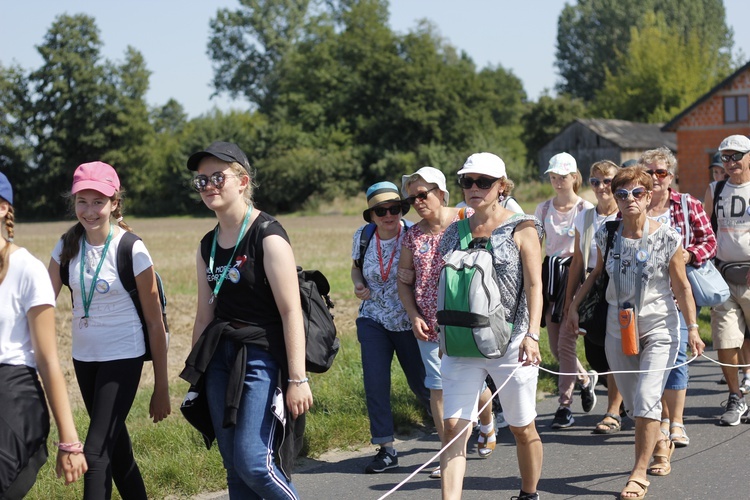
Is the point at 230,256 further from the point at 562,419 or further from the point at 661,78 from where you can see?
the point at 661,78

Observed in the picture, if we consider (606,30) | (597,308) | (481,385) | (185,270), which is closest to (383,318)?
(597,308)

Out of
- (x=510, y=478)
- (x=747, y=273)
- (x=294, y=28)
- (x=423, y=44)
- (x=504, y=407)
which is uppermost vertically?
(x=294, y=28)

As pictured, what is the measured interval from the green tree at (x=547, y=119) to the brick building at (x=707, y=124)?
3263cm

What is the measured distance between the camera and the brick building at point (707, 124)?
4819cm

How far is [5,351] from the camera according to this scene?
3.48 m

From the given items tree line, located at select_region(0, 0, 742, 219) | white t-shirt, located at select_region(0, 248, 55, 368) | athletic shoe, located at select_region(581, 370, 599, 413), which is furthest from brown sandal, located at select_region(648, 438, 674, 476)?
tree line, located at select_region(0, 0, 742, 219)

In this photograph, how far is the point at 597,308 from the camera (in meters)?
5.67

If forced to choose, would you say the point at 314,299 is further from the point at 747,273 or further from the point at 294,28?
the point at 294,28

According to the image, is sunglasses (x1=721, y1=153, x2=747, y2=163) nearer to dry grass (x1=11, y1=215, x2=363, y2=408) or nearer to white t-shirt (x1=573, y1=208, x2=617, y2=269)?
white t-shirt (x1=573, y1=208, x2=617, y2=269)

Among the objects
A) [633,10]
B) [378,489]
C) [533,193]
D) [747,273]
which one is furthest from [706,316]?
[633,10]

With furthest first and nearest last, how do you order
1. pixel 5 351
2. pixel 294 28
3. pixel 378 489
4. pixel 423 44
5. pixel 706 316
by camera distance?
1. pixel 294 28
2. pixel 423 44
3. pixel 706 316
4. pixel 378 489
5. pixel 5 351

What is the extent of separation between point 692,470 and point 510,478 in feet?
3.74

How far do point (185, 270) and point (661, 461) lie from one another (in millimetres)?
17952

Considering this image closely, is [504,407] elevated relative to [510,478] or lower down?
elevated
